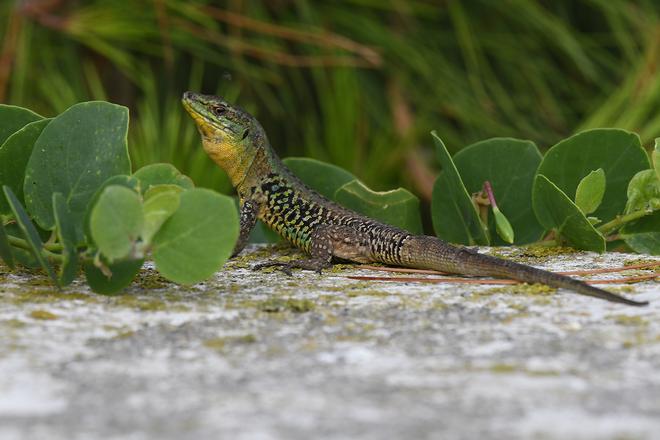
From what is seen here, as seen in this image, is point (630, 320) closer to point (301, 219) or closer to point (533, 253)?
point (533, 253)

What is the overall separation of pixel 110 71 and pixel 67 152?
4.93ft

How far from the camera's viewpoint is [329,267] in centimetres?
168

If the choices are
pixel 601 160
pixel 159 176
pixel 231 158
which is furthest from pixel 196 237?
pixel 231 158

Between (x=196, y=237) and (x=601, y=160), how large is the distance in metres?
0.79

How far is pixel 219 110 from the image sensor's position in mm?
2406

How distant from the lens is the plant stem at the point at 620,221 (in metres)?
1.54

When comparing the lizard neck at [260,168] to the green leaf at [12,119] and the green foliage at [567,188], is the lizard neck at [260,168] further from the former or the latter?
the green leaf at [12,119]

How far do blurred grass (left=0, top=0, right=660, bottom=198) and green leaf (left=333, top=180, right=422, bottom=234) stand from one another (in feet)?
1.66

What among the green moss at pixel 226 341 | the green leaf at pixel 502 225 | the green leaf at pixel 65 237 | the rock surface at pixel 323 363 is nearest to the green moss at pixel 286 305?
the rock surface at pixel 323 363

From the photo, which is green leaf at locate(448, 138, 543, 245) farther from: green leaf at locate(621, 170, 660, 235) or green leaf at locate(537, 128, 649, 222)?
green leaf at locate(621, 170, 660, 235)

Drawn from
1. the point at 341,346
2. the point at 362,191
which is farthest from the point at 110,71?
the point at 341,346

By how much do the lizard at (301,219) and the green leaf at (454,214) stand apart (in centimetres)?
5

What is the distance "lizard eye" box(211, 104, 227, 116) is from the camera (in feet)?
7.85

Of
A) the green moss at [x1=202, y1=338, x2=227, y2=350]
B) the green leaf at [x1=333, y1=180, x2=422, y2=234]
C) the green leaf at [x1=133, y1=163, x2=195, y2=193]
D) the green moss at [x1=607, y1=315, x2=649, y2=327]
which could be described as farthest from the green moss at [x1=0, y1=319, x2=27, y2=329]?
the green leaf at [x1=333, y1=180, x2=422, y2=234]
